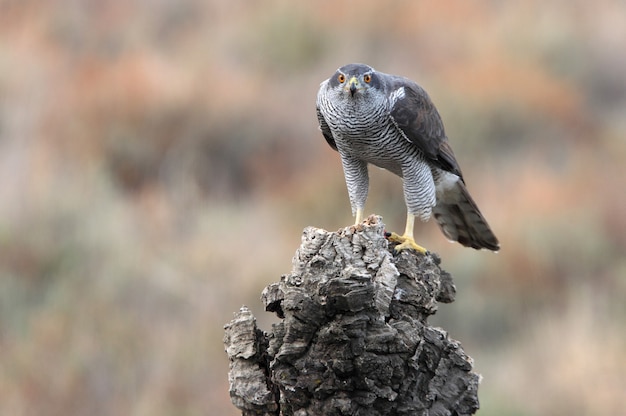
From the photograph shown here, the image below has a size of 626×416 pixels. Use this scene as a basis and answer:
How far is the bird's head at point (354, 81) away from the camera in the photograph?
4891 mm

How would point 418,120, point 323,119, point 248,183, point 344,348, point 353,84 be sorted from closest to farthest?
1. point 344,348
2. point 353,84
3. point 418,120
4. point 323,119
5. point 248,183

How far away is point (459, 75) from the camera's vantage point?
13.3m

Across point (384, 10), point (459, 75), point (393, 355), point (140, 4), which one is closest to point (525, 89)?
point (459, 75)

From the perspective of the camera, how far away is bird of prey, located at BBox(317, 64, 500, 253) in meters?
5.01

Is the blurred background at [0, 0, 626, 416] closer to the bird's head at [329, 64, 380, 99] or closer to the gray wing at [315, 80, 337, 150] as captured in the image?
the gray wing at [315, 80, 337, 150]

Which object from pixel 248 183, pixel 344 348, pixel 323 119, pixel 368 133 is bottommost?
pixel 344 348

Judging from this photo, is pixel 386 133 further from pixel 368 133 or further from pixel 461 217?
pixel 461 217

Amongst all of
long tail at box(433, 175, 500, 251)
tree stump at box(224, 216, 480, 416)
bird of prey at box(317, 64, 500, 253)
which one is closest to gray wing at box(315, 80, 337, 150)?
bird of prey at box(317, 64, 500, 253)

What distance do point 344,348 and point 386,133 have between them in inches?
86.7

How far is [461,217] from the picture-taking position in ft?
19.6

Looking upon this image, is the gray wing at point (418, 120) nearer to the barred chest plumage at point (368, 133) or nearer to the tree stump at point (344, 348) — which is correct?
the barred chest plumage at point (368, 133)

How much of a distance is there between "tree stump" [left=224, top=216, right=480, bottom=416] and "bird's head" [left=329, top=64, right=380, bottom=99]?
5.16 ft

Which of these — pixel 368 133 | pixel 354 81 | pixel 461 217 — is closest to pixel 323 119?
pixel 368 133

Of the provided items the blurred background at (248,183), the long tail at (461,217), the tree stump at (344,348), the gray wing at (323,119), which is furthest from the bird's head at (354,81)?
the blurred background at (248,183)
